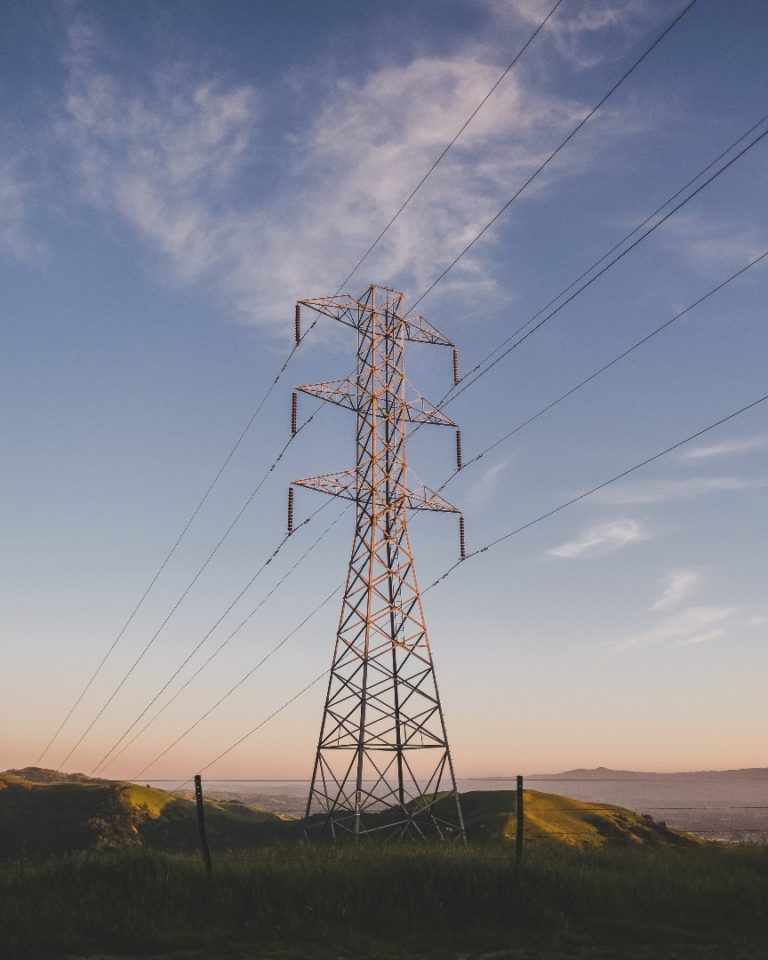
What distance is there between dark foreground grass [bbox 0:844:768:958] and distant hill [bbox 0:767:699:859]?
16.5 metres

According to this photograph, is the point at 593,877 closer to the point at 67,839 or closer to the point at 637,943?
the point at 637,943

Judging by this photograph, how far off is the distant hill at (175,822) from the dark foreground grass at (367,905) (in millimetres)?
16484

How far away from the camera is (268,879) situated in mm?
14508

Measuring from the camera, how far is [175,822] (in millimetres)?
48656

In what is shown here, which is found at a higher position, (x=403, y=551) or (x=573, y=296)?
(x=573, y=296)

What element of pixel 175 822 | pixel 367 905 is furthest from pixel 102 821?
pixel 367 905

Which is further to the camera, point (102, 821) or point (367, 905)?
point (102, 821)

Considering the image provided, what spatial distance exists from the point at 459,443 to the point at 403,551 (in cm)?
562

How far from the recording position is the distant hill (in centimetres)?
3628

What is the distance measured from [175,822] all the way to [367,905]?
3961 cm

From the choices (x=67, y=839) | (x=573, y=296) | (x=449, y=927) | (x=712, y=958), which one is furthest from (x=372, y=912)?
(x=67, y=839)

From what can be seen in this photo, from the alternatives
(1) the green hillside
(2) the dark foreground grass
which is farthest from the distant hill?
(2) the dark foreground grass

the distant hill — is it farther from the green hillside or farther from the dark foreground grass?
the dark foreground grass

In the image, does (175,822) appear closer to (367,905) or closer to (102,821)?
(102,821)
